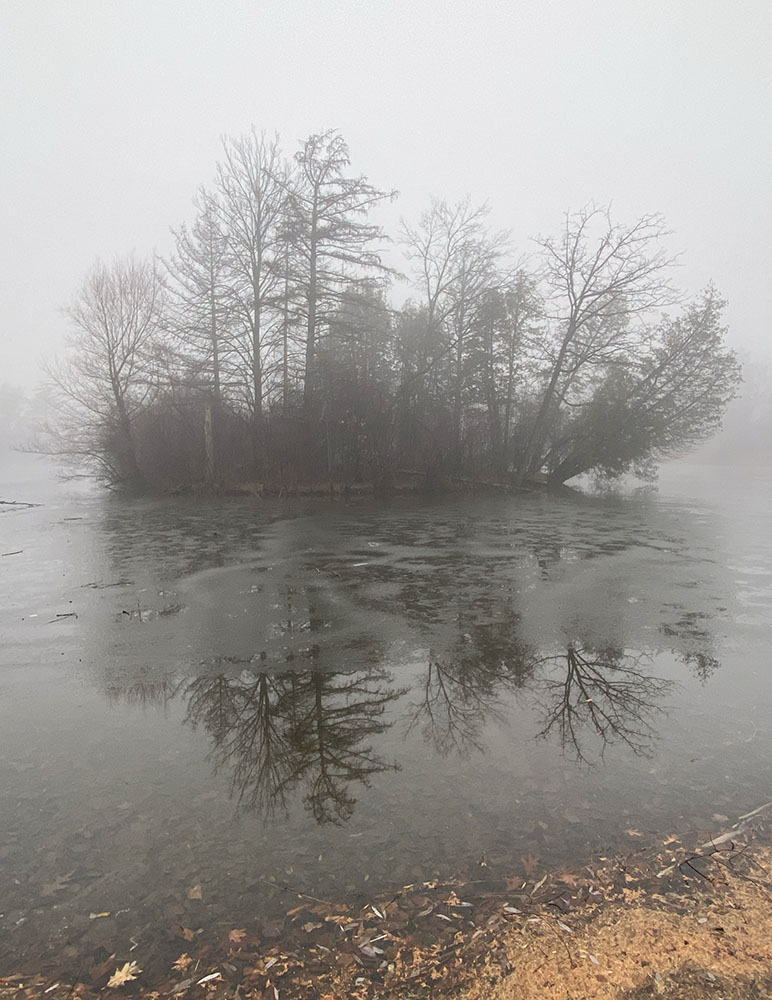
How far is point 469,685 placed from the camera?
536 cm

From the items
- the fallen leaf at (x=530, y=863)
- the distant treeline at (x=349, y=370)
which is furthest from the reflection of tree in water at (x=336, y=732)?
the distant treeline at (x=349, y=370)

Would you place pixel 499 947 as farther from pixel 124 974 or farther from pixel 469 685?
pixel 469 685

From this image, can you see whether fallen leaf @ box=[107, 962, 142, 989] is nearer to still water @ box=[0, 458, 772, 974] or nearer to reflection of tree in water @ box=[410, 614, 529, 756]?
still water @ box=[0, 458, 772, 974]

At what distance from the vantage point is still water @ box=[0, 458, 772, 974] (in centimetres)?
303

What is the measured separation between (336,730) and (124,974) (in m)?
2.18

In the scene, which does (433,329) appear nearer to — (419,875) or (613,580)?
(613,580)

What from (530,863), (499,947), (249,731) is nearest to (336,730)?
(249,731)

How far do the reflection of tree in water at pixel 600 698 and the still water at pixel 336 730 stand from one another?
0.09 ft

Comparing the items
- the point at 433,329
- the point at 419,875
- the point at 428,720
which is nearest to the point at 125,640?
the point at 428,720

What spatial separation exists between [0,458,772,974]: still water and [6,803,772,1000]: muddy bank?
0.43ft

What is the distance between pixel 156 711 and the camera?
15.9ft

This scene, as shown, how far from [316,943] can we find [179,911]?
719 millimetres

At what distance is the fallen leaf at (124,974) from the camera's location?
2403mm

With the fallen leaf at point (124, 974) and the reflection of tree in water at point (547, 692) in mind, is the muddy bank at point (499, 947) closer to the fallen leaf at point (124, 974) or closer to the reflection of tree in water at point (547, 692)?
the fallen leaf at point (124, 974)
